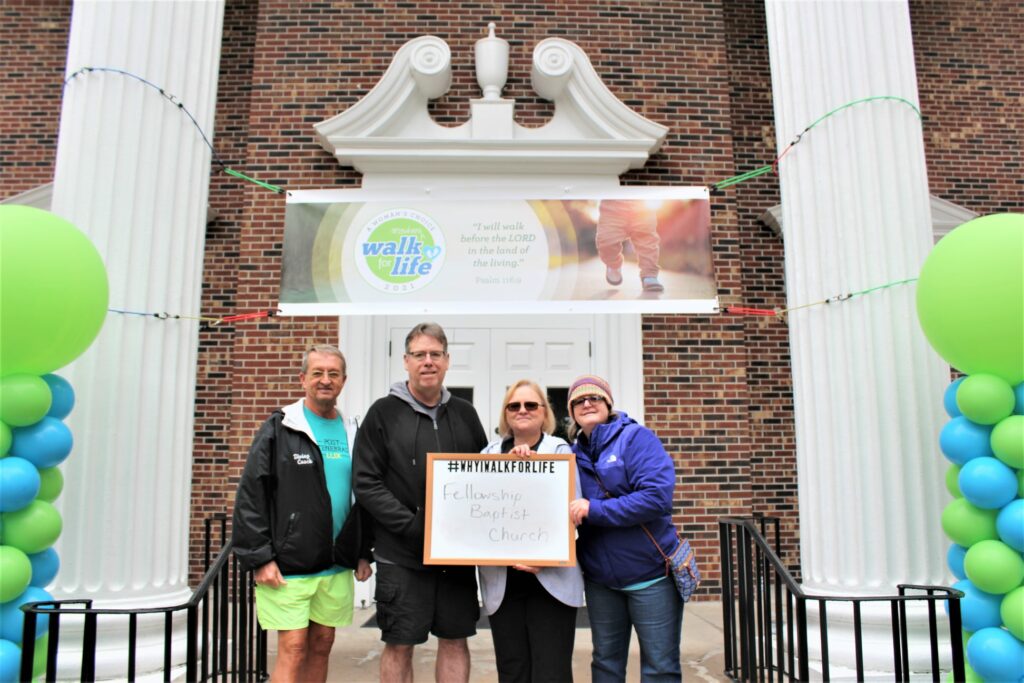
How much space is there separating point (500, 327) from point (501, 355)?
0.84 ft

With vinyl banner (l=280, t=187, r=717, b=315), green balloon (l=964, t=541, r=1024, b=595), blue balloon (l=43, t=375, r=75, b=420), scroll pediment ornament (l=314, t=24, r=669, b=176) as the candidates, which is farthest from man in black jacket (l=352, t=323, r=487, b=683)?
scroll pediment ornament (l=314, t=24, r=669, b=176)

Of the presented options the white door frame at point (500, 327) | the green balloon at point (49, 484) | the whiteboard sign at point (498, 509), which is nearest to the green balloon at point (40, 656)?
the green balloon at point (49, 484)

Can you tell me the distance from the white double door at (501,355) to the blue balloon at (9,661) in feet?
12.0

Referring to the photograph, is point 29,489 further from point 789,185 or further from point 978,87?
point 978,87

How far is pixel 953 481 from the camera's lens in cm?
318

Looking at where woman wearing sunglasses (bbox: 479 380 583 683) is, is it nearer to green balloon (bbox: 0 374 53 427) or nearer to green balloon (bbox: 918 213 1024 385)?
green balloon (bbox: 918 213 1024 385)

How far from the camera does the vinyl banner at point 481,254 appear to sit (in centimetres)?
461

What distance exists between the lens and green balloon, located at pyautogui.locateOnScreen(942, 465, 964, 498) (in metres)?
3.16

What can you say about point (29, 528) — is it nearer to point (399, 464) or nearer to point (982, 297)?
point (399, 464)

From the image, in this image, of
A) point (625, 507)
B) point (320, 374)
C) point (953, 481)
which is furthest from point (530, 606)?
point (953, 481)

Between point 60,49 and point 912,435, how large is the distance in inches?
341

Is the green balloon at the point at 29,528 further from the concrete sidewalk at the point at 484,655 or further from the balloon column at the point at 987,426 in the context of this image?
the balloon column at the point at 987,426

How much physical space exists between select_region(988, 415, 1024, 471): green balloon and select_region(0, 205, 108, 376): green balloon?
12.8 ft

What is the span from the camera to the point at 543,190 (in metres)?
4.66
